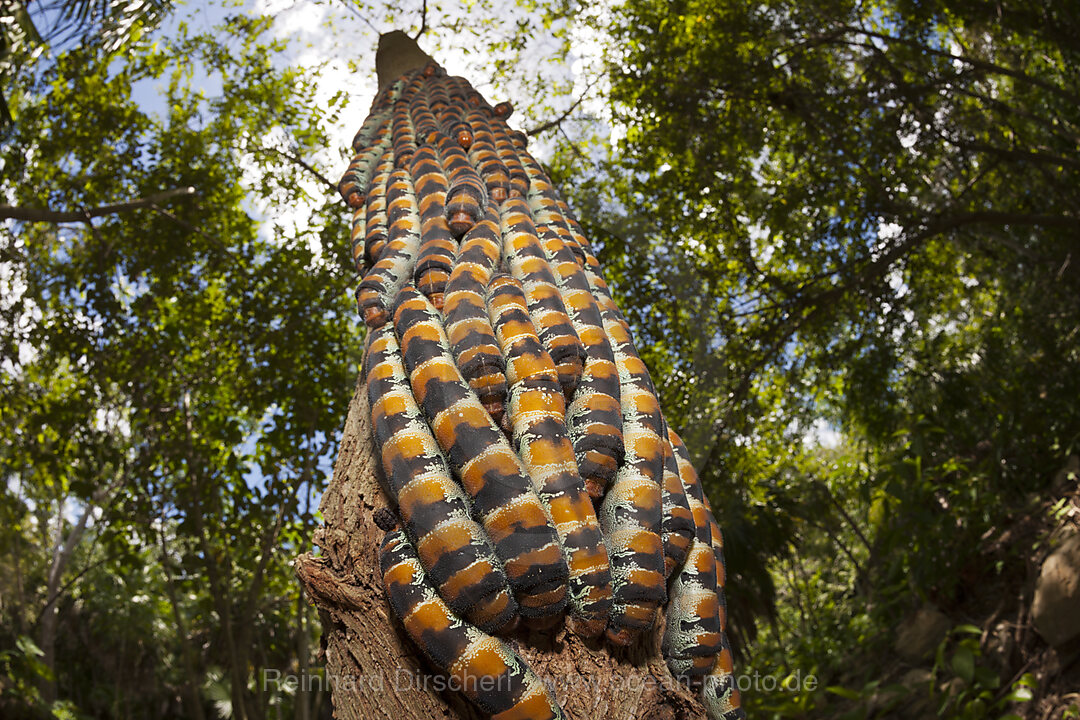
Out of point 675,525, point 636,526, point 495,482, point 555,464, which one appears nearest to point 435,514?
point 495,482

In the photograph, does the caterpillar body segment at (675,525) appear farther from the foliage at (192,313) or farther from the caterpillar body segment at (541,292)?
the foliage at (192,313)

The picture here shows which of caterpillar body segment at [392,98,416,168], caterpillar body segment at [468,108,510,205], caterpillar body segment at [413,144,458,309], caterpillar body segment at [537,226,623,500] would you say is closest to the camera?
caterpillar body segment at [537,226,623,500]

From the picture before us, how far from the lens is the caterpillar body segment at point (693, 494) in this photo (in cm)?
154

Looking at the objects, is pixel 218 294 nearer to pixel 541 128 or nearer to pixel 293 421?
pixel 293 421

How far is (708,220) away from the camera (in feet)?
17.5

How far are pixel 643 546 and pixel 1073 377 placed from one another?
19.5 feet

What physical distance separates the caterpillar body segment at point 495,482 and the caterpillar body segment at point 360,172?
0.96 metres

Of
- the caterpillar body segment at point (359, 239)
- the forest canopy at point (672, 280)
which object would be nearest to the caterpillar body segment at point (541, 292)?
the caterpillar body segment at point (359, 239)

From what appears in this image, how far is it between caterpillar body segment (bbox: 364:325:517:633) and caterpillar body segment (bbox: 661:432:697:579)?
354 mm

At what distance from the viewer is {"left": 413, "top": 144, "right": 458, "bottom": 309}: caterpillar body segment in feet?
5.28

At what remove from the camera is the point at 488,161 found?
2.09 m

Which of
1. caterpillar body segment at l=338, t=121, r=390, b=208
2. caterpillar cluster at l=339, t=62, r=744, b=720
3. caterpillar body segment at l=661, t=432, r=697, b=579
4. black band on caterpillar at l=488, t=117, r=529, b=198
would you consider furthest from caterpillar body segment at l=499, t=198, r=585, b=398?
caterpillar body segment at l=338, t=121, r=390, b=208

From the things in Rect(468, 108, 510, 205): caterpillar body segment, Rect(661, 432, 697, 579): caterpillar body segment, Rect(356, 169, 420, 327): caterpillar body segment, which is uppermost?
Rect(468, 108, 510, 205): caterpillar body segment

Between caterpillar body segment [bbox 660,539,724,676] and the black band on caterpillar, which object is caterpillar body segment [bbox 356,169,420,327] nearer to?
the black band on caterpillar
